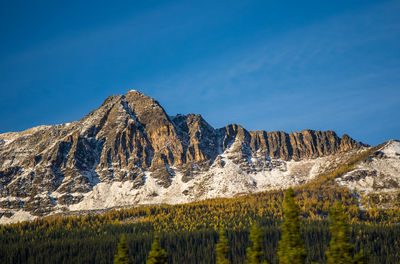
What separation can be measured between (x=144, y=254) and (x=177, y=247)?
15111 millimetres

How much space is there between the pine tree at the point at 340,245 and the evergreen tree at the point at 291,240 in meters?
3.26

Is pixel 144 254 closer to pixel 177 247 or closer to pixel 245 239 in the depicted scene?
pixel 177 247

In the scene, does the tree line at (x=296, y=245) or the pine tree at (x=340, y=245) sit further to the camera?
the tree line at (x=296, y=245)

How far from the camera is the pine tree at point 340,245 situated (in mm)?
45906

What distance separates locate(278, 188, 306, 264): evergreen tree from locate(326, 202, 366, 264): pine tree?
3.26 m

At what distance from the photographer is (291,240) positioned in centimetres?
4909

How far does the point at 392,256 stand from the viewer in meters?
167

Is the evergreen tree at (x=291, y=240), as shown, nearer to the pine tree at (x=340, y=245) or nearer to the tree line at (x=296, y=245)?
the tree line at (x=296, y=245)

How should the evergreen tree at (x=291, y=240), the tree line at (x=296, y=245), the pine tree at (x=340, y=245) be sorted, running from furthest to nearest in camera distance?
the evergreen tree at (x=291, y=240)
the tree line at (x=296, y=245)
the pine tree at (x=340, y=245)

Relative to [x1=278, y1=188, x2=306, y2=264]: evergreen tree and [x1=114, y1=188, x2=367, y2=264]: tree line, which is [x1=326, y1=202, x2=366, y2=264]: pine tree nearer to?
[x1=114, y1=188, x2=367, y2=264]: tree line

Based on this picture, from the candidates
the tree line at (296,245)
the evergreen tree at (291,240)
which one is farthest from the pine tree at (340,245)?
the evergreen tree at (291,240)

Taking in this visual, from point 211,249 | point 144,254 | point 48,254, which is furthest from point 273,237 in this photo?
point 48,254

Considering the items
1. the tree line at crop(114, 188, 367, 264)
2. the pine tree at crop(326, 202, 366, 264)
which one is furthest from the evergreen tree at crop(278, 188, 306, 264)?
the pine tree at crop(326, 202, 366, 264)

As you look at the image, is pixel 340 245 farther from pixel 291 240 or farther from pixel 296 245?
pixel 291 240
